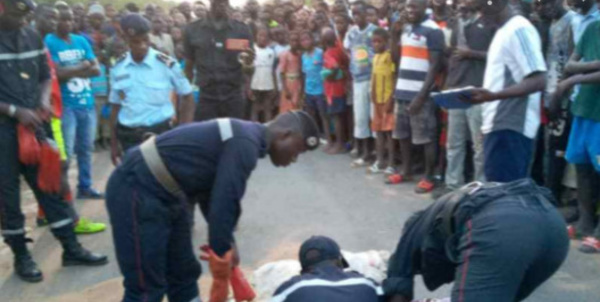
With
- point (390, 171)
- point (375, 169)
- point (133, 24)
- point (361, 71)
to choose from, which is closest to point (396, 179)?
point (390, 171)

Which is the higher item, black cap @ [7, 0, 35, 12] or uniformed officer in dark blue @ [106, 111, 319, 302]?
black cap @ [7, 0, 35, 12]

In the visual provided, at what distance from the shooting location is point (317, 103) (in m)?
10.0

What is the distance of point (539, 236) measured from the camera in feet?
9.48

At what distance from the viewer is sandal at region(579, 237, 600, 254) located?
5.43m

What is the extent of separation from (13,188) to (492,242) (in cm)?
359

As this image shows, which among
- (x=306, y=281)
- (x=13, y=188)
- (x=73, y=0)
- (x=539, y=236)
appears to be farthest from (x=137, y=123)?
(x=73, y=0)

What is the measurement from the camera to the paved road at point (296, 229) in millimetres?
5008

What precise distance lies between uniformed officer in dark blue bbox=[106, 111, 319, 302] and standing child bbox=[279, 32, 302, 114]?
6556 millimetres

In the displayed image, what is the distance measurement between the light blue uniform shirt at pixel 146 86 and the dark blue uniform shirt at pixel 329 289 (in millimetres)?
2927

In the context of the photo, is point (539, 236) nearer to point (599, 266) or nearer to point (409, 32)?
point (599, 266)

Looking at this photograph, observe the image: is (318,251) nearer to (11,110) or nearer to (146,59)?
(11,110)

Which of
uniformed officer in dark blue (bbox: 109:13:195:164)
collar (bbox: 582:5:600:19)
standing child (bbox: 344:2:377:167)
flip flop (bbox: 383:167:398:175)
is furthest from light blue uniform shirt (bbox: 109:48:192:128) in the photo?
collar (bbox: 582:5:600:19)

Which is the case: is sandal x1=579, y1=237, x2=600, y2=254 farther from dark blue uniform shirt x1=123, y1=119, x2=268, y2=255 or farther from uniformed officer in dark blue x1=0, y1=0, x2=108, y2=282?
uniformed officer in dark blue x1=0, y1=0, x2=108, y2=282

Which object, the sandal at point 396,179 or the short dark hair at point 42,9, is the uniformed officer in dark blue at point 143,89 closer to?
the short dark hair at point 42,9
